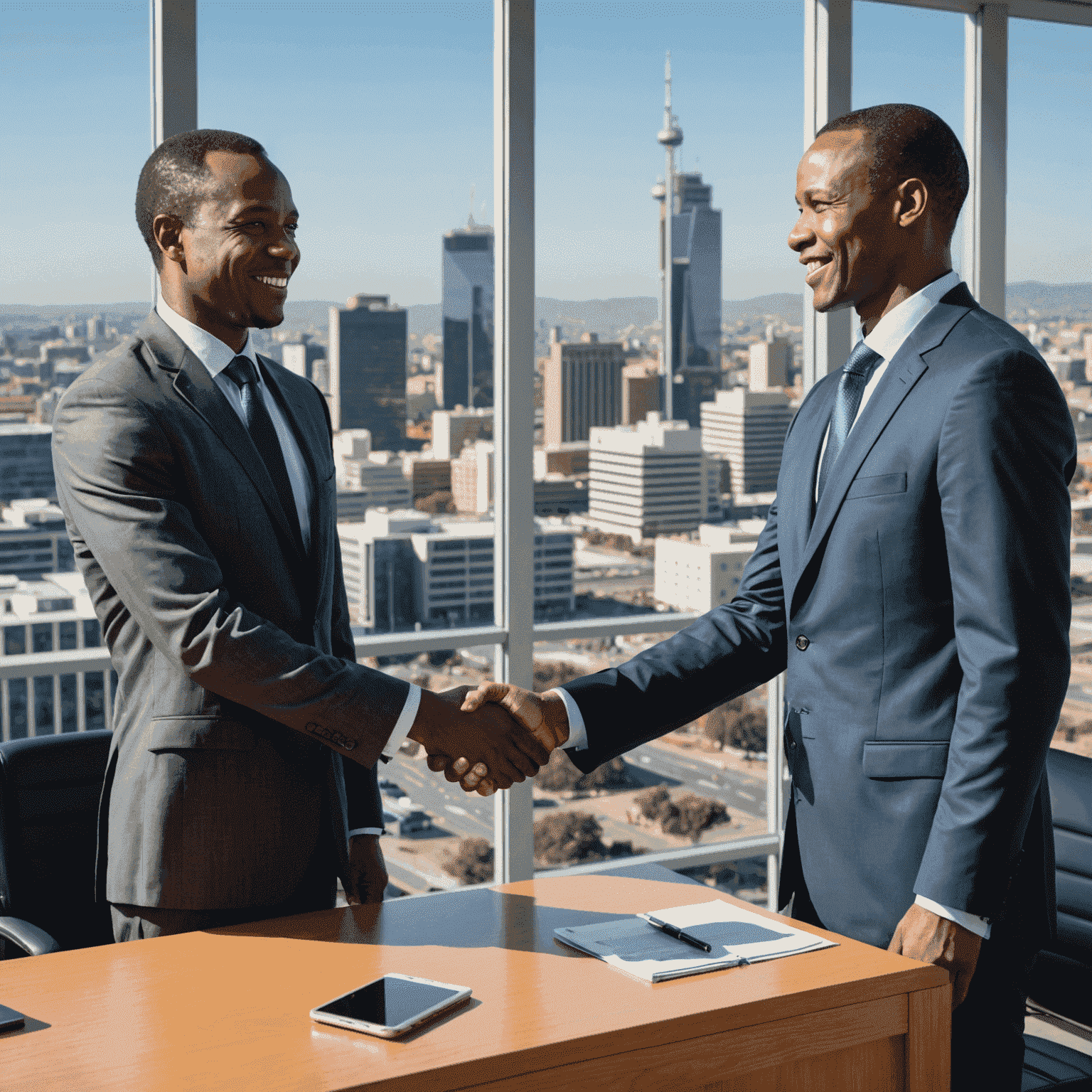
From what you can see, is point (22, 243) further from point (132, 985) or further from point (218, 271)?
point (132, 985)

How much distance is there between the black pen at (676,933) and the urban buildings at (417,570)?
192 centimetres

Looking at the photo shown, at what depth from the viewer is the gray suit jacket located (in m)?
1.93

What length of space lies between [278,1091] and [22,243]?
2.46m

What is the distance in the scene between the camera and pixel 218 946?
177cm

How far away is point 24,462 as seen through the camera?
3.16 m

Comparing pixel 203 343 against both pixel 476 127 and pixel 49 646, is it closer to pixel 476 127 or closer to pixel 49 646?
pixel 49 646

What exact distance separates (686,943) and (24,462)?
2.20 meters

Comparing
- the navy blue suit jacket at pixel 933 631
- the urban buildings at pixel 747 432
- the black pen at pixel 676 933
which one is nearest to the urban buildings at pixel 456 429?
the urban buildings at pixel 747 432

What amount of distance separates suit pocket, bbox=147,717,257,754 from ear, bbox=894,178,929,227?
1316 millimetres

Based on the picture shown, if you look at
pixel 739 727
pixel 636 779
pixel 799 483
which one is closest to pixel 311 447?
pixel 799 483

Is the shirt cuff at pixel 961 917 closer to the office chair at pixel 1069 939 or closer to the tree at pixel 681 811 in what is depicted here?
the office chair at pixel 1069 939

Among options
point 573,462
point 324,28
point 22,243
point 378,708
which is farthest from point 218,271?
point 573,462

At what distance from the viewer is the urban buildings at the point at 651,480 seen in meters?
3.95

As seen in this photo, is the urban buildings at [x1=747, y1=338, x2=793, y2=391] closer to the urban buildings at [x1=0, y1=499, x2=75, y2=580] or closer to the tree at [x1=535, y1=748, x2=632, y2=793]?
the tree at [x1=535, y1=748, x2=632, y2=793]
